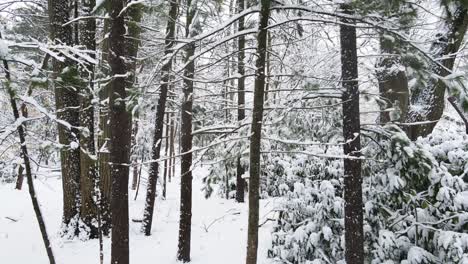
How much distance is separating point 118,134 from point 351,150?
3366 millimetres

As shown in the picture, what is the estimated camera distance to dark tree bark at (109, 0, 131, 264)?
5.75m

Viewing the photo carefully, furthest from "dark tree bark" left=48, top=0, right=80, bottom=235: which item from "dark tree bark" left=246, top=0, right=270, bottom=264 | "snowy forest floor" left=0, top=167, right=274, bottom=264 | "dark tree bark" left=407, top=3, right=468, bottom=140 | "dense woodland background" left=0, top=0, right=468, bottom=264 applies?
"dark tree bark" left=407, top=3, right=468, bottom=140

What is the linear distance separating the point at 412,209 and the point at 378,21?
308 centimetres

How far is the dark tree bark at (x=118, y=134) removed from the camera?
5.75 meters

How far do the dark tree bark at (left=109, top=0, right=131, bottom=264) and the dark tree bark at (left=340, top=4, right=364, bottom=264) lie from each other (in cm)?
312

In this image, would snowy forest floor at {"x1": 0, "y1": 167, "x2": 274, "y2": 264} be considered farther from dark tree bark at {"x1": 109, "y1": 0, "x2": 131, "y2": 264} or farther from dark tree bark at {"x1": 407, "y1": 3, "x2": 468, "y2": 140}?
dark tree bark at {"x1": 407, "y1": 3, "x2": 468, "y2": 140}

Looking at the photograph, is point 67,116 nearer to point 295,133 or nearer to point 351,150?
point 295,133

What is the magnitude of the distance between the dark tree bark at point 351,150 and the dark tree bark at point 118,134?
3.12 meters

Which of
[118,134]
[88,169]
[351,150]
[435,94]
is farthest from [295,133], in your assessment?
[88,169]

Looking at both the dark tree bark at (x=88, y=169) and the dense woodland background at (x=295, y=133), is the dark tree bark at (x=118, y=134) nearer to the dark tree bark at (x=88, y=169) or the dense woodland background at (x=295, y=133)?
the dense woodland background at (x=295, y=133)

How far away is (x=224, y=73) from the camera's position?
16.4 meters

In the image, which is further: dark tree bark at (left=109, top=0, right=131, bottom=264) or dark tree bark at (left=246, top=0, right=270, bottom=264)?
dark tree bark at (left=109, top=0, right=131, bottom=264)

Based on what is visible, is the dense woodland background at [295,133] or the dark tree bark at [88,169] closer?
the dense woodland background at [295,133]

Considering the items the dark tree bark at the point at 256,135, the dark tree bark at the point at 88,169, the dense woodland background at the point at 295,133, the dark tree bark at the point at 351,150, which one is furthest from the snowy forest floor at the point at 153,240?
the dark tree bark at the point at 351,150
